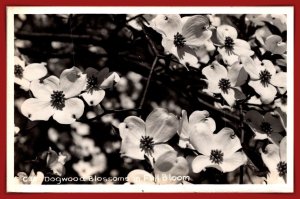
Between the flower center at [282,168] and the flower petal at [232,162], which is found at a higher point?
the flower petal at [232,162]

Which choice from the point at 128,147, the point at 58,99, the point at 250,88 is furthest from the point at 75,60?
the point at 250,88

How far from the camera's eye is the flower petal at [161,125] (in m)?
1.12

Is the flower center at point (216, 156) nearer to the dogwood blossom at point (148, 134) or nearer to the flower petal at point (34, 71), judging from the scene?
the dogwood blossom at point (148, 134)

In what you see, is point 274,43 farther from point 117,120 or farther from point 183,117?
point 117,120

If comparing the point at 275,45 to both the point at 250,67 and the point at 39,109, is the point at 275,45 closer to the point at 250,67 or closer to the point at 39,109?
the point at 250,67

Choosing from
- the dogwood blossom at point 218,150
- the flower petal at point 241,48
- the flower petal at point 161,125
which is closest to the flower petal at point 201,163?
the dogwood blossom at point 218,150

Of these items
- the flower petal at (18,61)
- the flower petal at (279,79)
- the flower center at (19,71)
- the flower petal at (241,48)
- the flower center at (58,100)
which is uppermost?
the flower petal at (241,48)

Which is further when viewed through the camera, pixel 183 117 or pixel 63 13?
pixel 63 13

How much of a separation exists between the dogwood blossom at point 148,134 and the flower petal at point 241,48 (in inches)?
11.0

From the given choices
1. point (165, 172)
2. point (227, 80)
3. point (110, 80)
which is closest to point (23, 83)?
point (110, 80)

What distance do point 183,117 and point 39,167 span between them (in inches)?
16.2

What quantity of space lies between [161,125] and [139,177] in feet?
0.57

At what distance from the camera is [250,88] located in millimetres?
1224

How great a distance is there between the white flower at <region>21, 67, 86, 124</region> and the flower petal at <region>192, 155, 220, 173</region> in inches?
13.0
